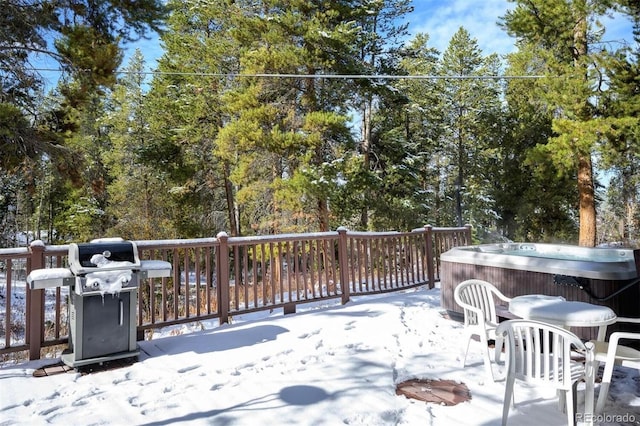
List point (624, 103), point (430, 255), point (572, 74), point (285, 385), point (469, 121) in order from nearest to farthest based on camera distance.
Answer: point (285, 385)
point (430, 255)
point (624, 103)
point (572, 74)
point (469, 121)

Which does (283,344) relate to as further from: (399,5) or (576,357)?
(399,5)

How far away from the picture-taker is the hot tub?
11.7 feet

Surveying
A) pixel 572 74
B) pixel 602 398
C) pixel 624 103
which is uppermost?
pixel 572 74

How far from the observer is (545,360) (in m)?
2.18

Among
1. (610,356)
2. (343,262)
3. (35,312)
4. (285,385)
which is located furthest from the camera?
Result: (343,262)

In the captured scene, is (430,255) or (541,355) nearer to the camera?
(541,355)

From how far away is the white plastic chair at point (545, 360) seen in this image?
7.00ft

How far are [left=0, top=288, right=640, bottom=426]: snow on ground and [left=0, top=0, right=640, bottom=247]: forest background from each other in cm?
372

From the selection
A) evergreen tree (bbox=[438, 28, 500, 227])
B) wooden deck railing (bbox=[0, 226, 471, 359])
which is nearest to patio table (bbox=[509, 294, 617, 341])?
wooden deck railing (bbox=[0, 226, 471, 359])

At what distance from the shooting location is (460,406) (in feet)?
8.48

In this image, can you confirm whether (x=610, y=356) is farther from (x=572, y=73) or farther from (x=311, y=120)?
(x=572, y=73)

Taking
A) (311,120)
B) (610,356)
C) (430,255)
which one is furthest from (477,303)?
(311,120)

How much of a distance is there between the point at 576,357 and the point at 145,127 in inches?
614

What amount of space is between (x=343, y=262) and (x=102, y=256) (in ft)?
10.1
